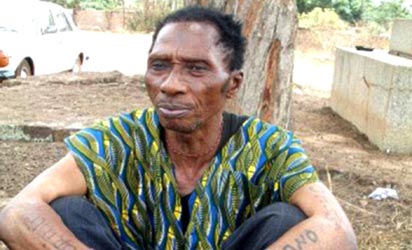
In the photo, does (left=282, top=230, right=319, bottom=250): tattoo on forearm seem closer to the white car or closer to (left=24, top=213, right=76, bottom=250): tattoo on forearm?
(left=24, top=213, right=76, bottom=250): tattoo on forearm

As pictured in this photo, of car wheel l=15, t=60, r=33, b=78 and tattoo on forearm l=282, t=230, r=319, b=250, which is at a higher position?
tattoo on forearm l=282, t=230, r=319, b=250

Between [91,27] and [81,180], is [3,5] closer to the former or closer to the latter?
[81,180]

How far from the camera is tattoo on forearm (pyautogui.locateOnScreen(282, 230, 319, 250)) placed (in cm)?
201

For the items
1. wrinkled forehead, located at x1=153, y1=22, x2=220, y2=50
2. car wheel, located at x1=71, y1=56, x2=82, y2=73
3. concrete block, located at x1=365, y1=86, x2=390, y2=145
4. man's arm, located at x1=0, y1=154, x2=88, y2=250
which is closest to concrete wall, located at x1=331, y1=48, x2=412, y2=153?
concrete block, located at x1=365, y1=86, x2=390, y2=145

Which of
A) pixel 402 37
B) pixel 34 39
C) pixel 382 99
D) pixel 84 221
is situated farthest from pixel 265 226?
pixel 34 39

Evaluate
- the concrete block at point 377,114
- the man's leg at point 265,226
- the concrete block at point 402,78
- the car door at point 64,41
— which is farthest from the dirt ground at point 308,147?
the man's leg at point 265,226

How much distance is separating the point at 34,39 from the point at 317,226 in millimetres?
7841

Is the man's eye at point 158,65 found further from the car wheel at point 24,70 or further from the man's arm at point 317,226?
the car wheel at point 24,70

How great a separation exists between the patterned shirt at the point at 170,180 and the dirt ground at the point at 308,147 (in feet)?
5.20

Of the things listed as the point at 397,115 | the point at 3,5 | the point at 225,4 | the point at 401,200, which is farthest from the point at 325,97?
the point at 225,4

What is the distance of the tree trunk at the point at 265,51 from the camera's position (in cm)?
377

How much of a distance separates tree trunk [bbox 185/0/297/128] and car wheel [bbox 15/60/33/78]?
572 centimetres

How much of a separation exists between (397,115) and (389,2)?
2648 cm

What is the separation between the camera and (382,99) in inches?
249
